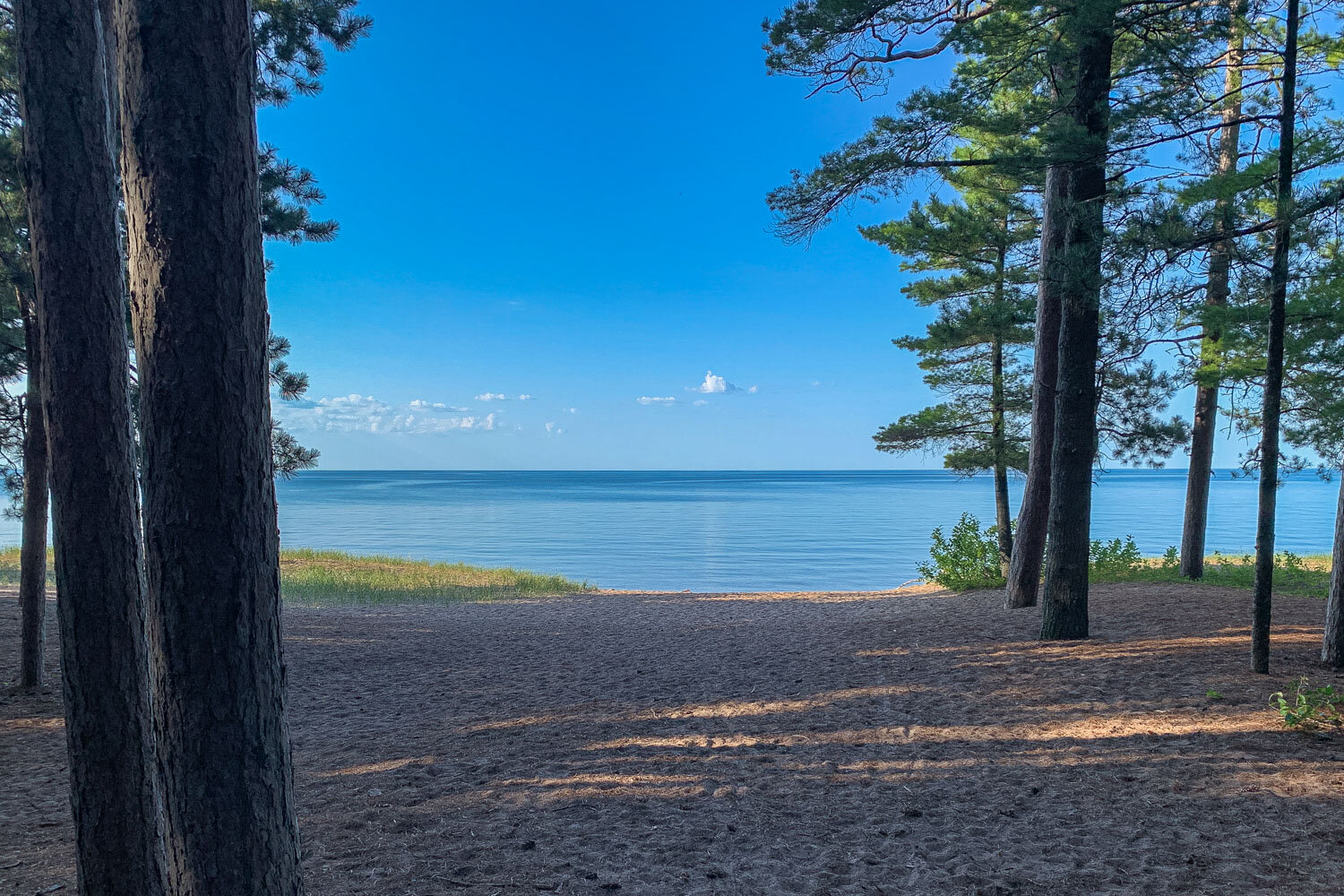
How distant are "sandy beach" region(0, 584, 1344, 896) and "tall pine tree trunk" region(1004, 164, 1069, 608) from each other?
1.31 metres

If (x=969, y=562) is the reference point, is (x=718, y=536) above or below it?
below

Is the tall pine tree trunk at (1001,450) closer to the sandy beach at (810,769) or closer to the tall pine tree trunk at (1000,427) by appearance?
the tall pine tree trunk at (1000,427)

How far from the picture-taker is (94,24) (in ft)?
10.8

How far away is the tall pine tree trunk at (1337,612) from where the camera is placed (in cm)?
648

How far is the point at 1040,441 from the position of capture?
10484 mm

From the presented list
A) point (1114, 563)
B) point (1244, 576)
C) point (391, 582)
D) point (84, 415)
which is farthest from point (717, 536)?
point (84, 415)

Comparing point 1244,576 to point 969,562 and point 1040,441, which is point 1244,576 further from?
point 1040,441

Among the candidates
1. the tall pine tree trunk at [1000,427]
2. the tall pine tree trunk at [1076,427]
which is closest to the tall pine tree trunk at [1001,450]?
the tall pine tree trunk at [1000,427]

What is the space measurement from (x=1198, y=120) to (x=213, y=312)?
27.3 feet

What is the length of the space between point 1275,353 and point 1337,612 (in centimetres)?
237

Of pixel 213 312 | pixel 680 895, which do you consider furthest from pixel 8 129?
pixel 680 895

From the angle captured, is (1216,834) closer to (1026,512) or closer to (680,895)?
(680,895)

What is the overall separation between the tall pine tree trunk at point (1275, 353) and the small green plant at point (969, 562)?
7754 millimetres

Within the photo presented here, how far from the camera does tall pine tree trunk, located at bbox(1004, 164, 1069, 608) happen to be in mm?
10367
